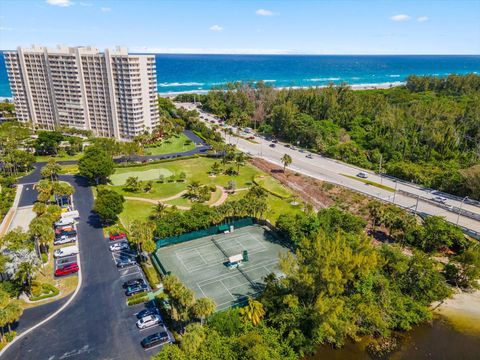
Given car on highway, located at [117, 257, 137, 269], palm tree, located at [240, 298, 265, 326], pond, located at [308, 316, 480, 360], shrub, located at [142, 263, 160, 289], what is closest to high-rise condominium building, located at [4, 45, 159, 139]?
car on highway, located at [117, 257, 137, 269]

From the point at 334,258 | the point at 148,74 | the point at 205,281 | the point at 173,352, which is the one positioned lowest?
the point at 205,281

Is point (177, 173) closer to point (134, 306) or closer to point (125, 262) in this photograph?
point (125, 262)

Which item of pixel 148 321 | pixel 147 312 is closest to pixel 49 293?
pixel 147 312

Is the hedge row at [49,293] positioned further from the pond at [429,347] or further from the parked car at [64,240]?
the pond at [429,347]

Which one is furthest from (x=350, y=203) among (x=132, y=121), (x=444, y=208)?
(x=132, y=121)

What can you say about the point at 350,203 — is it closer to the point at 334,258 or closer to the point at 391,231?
A: the point at 391,231
